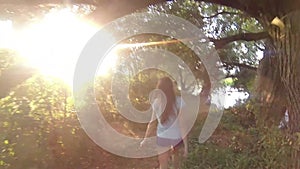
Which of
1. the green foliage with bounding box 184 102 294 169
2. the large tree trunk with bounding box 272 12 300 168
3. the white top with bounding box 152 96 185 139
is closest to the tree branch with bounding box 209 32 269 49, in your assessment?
the green foliage with bounding box 184 102 294 169

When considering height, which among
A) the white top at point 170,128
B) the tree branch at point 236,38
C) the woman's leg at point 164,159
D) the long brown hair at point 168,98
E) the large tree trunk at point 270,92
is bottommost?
the woman's leg at point 164,159

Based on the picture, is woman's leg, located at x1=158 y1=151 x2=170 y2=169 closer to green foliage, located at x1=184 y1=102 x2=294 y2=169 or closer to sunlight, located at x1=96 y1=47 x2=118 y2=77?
green foliage, located at x1=184 y1=102 x2=294 y2=169

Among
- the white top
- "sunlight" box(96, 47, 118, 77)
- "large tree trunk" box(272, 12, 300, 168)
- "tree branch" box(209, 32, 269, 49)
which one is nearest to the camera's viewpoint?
the white top

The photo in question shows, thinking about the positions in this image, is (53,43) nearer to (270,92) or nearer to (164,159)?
(164,159)

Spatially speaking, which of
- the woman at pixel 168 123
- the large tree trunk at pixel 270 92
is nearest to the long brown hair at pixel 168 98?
the woman at pixel 168 123

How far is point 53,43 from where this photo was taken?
6.81 meters

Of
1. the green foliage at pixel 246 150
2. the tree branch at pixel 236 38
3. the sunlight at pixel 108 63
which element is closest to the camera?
the green foliage at pixel 246 150

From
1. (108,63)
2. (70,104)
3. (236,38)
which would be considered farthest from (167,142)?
(236,38)

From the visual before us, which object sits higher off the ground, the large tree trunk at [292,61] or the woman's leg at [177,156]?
the large tree trunk at [292,61]

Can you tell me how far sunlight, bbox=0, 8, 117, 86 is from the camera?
6551mm

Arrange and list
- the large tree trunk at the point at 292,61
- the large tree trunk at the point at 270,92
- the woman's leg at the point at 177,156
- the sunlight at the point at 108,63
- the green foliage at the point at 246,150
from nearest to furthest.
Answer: the green foliage at the point at 246,150 → the woman's leg at the point at 177,156 → the large tree trunk at the point at 292,61 → the sunlight at the point at 108,63 → the large tree trunk at the point at 270,92

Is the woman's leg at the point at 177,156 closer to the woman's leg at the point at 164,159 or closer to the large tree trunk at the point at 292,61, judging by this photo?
the woman's leg at the point at 164,159

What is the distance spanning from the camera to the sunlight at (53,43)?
21.5ft

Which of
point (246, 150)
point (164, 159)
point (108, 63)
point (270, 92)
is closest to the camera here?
point (164, 159)
